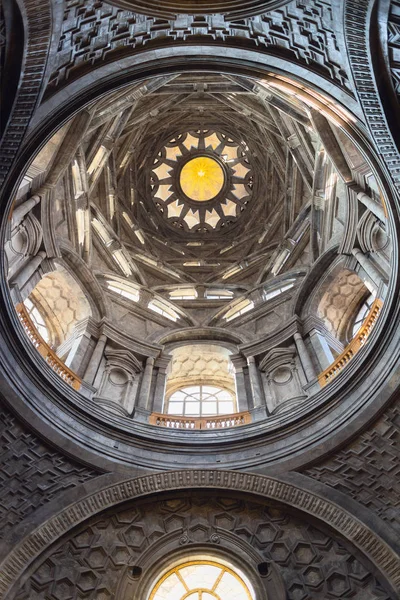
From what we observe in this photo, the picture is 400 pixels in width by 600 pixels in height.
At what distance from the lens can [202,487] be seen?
13.2 meters

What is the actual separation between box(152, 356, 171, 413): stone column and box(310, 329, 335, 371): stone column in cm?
469

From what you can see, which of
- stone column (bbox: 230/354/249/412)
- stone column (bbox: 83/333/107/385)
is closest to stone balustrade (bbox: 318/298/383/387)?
stone column (bbox: 230/354/249/412)

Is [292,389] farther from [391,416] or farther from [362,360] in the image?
[391,416]

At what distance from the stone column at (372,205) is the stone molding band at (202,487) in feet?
23.5

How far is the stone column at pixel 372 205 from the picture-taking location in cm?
1561

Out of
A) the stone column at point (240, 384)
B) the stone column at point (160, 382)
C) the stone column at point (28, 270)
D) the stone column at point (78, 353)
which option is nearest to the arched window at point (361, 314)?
the stone column at point (240, 384)

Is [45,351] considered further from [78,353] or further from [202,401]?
[202,401]

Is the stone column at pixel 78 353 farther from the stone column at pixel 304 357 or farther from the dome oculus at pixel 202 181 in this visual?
the dome oculus at pixel 202 181

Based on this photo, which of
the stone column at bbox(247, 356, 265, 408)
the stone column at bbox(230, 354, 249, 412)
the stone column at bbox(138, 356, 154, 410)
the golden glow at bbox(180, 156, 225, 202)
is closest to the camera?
the stone column at bbox(247, 356, 265, 408)

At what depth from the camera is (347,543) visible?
11.8 metres

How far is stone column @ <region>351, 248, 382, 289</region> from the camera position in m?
16.5

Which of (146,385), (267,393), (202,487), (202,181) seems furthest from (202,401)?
(202,181)

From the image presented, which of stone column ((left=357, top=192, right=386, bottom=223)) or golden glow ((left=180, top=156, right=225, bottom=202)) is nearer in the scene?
stone column ((left=357, top=192, right=386, bottom=223))

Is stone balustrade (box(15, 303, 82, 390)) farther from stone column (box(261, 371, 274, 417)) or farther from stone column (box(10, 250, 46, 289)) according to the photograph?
stone column (box(261, 371, 274, 417))
